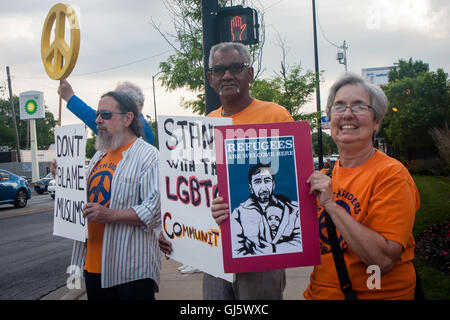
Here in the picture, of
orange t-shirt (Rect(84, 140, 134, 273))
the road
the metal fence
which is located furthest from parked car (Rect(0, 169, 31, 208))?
the metal fence

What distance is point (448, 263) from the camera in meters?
5.03

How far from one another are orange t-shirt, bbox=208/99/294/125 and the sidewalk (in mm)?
2813

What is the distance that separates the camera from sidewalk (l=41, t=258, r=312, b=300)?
184 inches

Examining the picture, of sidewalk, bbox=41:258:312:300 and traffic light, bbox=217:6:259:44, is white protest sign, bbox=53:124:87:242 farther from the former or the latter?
traffic light, bbox=217:6:259:44

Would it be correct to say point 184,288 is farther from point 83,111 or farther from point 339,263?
point 339,263

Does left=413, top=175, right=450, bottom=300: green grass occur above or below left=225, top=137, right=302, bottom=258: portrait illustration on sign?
below

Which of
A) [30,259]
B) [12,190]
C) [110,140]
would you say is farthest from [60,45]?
[12,190]

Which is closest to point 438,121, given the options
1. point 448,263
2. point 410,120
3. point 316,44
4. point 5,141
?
point 410,120

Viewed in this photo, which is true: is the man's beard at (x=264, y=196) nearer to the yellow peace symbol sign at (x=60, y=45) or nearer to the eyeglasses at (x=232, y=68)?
the eyeglasses at (x=232, y=68)

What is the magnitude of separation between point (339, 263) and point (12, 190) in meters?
17.2

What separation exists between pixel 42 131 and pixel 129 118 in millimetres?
82991

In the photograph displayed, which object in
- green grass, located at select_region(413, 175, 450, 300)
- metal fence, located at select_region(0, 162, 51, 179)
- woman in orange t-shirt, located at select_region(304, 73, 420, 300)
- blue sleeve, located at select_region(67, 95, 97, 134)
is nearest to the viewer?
woman in orange t-shirt, located at select_region(304, 73, 420, 300)

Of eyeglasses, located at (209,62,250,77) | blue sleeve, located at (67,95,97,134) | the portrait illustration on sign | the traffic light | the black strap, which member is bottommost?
the black strap

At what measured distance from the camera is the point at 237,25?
457 centimetres
